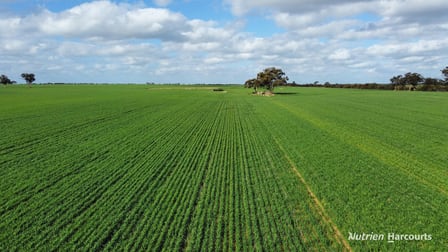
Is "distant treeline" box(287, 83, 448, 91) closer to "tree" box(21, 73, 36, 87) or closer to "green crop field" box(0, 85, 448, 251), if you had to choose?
"green crop field" box(0, 85, 448, 251)

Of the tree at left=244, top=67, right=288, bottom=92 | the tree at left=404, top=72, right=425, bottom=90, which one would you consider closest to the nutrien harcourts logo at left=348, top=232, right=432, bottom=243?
the tree at left=244, top=67, right=288, bottom=92

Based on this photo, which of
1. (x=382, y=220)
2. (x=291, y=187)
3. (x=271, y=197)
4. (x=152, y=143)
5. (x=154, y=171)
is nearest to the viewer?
(x=382, y=220)

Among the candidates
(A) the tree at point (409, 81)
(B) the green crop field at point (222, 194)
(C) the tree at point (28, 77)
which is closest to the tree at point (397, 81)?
(A) the tree at point (409, 81)

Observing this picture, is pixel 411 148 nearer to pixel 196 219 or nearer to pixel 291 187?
pixel 291 187

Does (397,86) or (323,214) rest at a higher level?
(397,86)

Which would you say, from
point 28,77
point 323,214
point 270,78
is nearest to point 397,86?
point 270,78

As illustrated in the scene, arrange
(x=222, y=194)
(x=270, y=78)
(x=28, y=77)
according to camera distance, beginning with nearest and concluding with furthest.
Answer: (x=222, y=194), (x=270, y=78), (x=28, y=77)

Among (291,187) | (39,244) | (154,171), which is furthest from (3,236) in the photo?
(291,187)

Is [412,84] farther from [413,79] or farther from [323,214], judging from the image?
[323,214]
